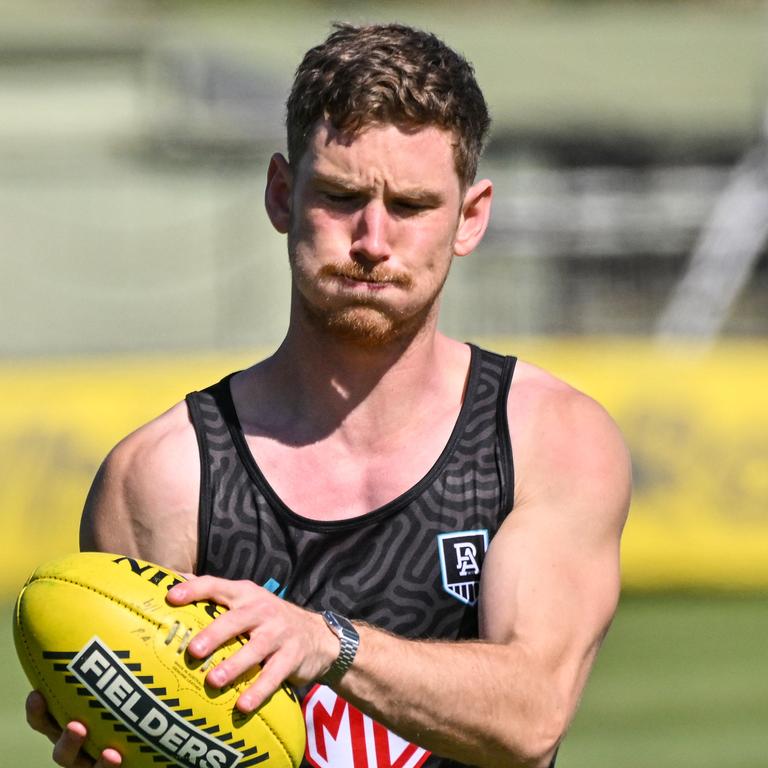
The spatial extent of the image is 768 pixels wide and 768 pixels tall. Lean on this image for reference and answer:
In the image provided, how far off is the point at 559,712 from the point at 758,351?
8366 millimetres

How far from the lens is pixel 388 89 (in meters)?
3.63

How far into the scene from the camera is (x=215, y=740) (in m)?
3.08

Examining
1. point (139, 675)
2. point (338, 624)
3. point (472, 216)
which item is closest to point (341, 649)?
point (338, 624)

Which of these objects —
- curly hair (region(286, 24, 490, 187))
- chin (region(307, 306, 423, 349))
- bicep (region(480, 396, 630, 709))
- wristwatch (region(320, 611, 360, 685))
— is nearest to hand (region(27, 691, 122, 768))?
wristwatch (region(320, 611, 360, 685))

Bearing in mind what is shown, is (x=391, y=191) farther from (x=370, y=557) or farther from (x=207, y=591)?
(x=207, y=591)

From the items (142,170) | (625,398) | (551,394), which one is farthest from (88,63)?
(551,394)

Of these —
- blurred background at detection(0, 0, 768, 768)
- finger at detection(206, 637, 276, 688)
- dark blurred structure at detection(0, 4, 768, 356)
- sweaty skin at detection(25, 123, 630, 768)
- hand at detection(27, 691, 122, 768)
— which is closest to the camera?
finger at detection(206, 637, 276, 688)

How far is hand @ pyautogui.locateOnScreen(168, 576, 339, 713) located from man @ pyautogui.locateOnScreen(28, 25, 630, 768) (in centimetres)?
40

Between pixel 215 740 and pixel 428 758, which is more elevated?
pixel 215 740

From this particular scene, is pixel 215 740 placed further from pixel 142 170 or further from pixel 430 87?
pixel 142 170

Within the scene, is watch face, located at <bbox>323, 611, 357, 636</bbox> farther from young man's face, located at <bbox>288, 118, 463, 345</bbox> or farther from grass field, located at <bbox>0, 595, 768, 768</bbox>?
grass field, located at <bbox>0, 595, 768, 768</bbox>

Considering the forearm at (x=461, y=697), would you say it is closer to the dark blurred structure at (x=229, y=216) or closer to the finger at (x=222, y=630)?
the finger at (x=222, y=630)

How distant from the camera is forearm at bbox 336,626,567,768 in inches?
126

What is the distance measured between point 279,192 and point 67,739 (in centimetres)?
143
